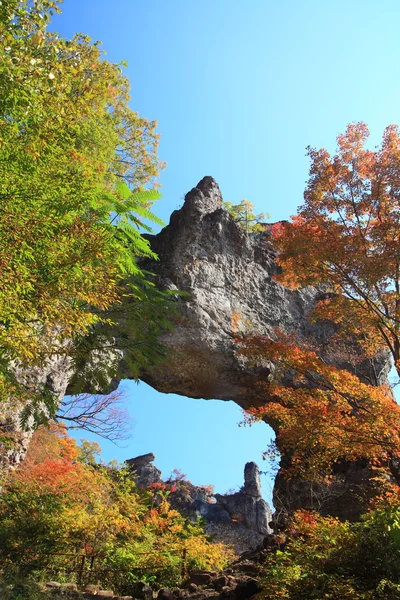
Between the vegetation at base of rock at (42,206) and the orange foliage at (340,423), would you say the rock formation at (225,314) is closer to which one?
the orange foliage at (340,423)

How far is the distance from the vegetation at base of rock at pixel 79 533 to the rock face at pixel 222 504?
15365mm

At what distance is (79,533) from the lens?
28.0 feet

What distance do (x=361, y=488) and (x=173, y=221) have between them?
12.9m

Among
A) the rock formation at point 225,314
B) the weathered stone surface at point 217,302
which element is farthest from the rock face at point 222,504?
the weathered stone surface at point 217,302

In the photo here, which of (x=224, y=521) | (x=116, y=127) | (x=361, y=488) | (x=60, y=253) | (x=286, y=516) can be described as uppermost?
(x=116, y=127)

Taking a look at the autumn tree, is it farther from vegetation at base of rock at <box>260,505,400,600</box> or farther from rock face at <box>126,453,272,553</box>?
rock face at <box>126,453,272,553</box>

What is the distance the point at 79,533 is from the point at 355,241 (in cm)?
906

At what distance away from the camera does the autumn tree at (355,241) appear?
394 inches

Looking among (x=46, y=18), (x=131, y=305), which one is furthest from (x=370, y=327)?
(x=46, y=18)

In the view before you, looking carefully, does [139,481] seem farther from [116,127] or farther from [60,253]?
[60,253]

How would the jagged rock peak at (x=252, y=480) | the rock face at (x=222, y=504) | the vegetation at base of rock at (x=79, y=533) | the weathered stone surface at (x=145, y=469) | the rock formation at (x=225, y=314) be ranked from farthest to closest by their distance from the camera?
1. the jagged rock peak at (x=252, y=480)
2. the weathered stone surface at (x=145, y=469)
3. the rock face at (x=222, y=504)
4. the rock formation at (x=225, y=314)
5. the vegetation at base of rock at (x=79, y=533)

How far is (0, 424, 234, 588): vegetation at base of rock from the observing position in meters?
7.82

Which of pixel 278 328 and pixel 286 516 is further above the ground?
pixel 278 328

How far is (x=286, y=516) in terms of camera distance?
45.4 feet
